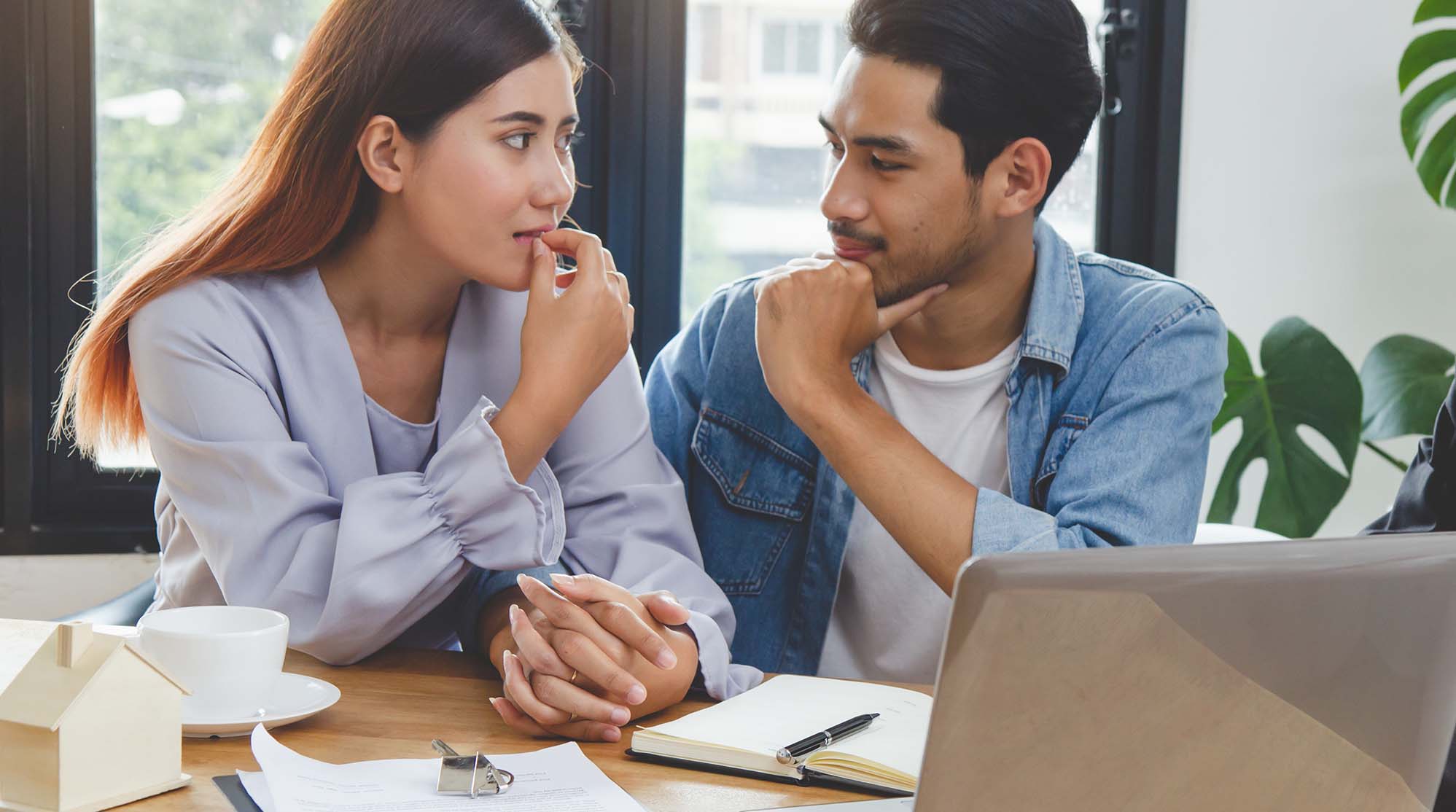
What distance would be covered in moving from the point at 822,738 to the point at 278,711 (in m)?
0.39

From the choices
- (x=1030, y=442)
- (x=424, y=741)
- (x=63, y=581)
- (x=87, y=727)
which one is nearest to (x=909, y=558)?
(x=1030, y=442)

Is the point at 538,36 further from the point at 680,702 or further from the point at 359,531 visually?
the point at 680,702

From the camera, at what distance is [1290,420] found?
233 centimetres

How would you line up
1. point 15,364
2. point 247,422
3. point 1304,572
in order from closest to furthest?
point 1304,572, point 247,422, point 15,364

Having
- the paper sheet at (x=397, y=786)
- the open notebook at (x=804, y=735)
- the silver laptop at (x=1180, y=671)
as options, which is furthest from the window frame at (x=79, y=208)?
the silver laptop at (x=1180, y=671)

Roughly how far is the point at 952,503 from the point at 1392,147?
70.1 inches

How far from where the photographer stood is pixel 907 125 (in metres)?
1.45

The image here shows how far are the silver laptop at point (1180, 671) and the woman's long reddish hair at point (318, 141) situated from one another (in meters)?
1.01

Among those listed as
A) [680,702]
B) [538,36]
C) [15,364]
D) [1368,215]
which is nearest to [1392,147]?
[1368,215]

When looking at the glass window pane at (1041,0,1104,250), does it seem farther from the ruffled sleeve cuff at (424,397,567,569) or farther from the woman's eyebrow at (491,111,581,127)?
the ruffled sleeve cuff at (424,397,567,569)

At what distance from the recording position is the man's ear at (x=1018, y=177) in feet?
4.92

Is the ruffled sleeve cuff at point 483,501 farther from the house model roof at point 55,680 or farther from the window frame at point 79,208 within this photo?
the window frame at point 79,208

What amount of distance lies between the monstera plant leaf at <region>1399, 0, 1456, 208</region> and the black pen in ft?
6.03

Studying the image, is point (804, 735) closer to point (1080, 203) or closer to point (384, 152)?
point (384, 152)
